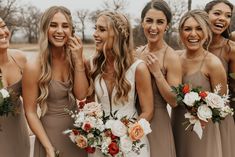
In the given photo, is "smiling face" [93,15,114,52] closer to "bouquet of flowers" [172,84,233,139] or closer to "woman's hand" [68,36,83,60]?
"woman's hand" [68,36,83,60]

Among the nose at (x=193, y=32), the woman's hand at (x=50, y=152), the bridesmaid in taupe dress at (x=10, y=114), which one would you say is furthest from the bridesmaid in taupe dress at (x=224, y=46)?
the bridesmaid in taupe dress at (x=10, y=114)

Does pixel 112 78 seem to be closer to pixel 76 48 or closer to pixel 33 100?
pixel 76 48

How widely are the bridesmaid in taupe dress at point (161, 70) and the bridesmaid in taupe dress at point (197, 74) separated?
9.1 inches

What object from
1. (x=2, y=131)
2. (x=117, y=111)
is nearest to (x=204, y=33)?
(x=117, y=111)

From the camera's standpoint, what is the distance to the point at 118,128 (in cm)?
378

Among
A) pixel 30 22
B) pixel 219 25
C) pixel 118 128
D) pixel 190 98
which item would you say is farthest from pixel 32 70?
pixel 30 22

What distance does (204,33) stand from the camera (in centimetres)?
454

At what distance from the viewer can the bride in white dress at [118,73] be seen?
13.4 feet

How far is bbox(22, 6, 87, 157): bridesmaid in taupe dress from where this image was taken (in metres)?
4.04

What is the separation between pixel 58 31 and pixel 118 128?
1.15 m

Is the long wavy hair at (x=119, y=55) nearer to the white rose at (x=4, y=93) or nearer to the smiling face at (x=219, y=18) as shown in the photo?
the white rose at (x=4, y=93)

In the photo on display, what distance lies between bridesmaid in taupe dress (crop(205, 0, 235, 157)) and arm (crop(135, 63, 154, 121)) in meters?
1.45

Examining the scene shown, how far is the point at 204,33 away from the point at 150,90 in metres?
0.96

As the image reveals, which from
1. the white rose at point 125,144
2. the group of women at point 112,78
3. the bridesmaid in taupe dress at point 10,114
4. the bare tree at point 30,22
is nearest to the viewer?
the white rose at point 125,144
